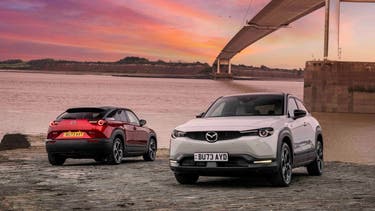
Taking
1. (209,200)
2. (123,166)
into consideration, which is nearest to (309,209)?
(209,200)

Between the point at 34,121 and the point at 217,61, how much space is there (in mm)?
98706

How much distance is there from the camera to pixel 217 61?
142 metres

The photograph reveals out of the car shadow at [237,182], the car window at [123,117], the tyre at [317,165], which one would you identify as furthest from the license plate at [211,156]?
the car window at [123,117]

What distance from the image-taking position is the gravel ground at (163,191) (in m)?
7.42

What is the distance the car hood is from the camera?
8.77m

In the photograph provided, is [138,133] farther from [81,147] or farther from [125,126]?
[81,147]

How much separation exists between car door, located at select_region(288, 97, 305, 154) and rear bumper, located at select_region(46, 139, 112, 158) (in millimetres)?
4258

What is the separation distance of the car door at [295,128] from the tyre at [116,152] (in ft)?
14.2

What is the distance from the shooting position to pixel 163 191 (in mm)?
8781

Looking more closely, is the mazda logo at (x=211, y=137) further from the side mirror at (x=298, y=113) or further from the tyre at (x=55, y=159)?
the tyre at (x=55, y=159)

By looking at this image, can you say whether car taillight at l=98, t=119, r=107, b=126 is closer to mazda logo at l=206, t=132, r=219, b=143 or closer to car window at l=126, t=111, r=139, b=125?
car window at l=126, t=111, r=139, b=125

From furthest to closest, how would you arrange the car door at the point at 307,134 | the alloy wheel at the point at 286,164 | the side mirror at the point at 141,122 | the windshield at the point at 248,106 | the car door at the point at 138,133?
the side mirror at the point at 141,122, the car door at the point at 138,133, the car door at the point at 307,134, the windshield at the point at 248,106, the alloy wheel at the point at 286,164

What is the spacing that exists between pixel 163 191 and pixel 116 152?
15.8ft

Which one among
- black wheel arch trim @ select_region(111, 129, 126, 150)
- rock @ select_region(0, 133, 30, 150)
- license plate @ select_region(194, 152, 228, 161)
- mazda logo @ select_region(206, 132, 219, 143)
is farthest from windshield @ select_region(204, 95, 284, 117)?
rock @ select_region(0, 133, 30, 150)
